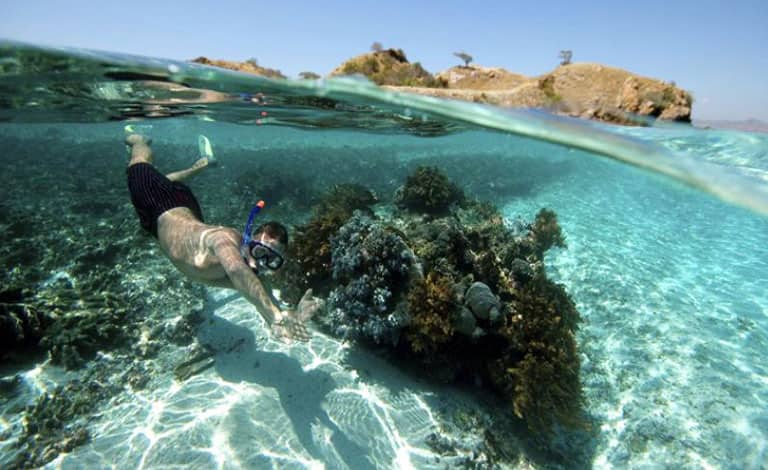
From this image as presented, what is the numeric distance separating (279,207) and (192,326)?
634cm

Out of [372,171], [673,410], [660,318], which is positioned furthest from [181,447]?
[372,171]

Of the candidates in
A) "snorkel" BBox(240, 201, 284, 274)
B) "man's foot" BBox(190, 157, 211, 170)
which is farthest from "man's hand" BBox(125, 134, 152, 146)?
"snorkel" BBox(240, 201, 284, 274)

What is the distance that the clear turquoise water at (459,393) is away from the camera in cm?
444

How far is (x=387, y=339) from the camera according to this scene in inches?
211

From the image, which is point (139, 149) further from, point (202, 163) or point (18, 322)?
point (18, 322)

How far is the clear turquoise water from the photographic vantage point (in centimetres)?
444

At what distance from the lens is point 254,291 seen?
11.7 feet

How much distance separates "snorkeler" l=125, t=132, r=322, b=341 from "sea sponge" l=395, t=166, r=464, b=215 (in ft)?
20.5

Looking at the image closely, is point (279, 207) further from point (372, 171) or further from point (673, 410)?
point (673, 410)

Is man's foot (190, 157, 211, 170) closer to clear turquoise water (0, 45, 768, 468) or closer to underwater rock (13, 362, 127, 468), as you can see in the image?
clear turquoise water (0, 45, 768, 468)

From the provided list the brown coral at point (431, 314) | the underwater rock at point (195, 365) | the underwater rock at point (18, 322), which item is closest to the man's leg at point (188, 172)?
the underwater rock at point (18, 322)

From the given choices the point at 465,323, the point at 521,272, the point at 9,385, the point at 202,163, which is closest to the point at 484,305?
the point at 465,323

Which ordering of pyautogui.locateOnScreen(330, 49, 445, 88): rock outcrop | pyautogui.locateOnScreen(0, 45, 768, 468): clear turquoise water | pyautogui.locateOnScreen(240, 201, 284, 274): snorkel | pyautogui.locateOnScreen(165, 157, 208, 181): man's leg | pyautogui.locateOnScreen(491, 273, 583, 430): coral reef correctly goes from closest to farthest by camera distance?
pyautogui.locateOnScreen(240, 201, 284, 274): snorkel < pyautogui.locateOnScreen(0, 45, 768, 468): clear turquoise water < pyautogui.locateOnScreen(491, 273, 583, 430): coral reef < pyautogui.locateOnScreen(165, 157, 208, 181): man's leg < pyautogui.locateOnScreen(330, 49, 445, 88): rock outcrop

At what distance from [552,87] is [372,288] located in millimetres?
7781
